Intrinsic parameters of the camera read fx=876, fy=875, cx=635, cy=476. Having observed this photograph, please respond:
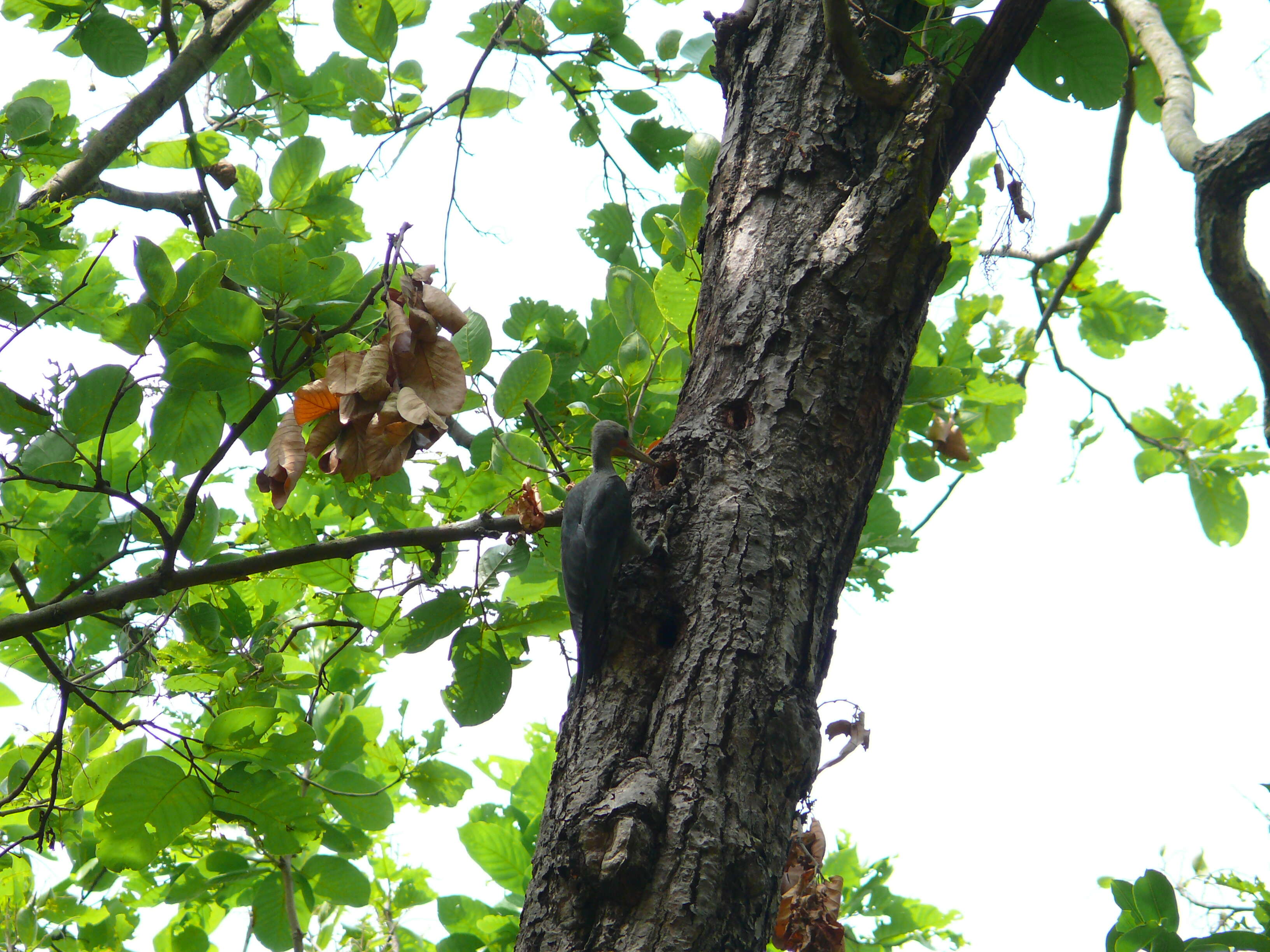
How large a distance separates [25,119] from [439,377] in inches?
66.2

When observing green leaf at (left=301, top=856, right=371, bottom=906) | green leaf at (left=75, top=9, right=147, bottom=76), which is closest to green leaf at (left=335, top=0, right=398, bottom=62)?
green leaf at (left=75, top=9, right=147, bottom=76)

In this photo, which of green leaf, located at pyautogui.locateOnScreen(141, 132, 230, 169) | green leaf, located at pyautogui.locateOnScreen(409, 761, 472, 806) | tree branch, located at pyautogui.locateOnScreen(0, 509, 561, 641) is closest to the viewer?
tree branch, located at pyautogui.locateOnScreen(0, 509, 561, 641)

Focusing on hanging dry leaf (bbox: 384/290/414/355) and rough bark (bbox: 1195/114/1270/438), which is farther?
rough bark (bbox: 1195/114/1270/438)

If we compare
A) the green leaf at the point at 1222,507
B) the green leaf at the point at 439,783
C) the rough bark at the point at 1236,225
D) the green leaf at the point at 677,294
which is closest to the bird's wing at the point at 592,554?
the green leaf at the point at 677,294

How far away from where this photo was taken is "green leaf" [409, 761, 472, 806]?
3.09 metres

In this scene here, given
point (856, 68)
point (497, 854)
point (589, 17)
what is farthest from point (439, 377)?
point (497, 854)

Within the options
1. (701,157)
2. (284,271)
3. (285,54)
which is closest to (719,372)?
(701,157)

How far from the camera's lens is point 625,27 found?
3217 mm

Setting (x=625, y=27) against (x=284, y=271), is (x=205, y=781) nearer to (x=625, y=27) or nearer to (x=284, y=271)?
(x=284, y=271)

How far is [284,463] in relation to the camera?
1.86 m

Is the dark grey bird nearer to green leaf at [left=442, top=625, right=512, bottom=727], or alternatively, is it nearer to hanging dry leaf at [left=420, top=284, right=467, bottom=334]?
green leaf at [left=442, top=625, right=512, bottom=727]

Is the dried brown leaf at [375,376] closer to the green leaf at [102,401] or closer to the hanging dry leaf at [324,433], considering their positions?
the hanging dry leaf at [324,433]

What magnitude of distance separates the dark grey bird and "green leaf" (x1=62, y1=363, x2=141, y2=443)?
44.2 inches

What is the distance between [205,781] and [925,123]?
232cm
